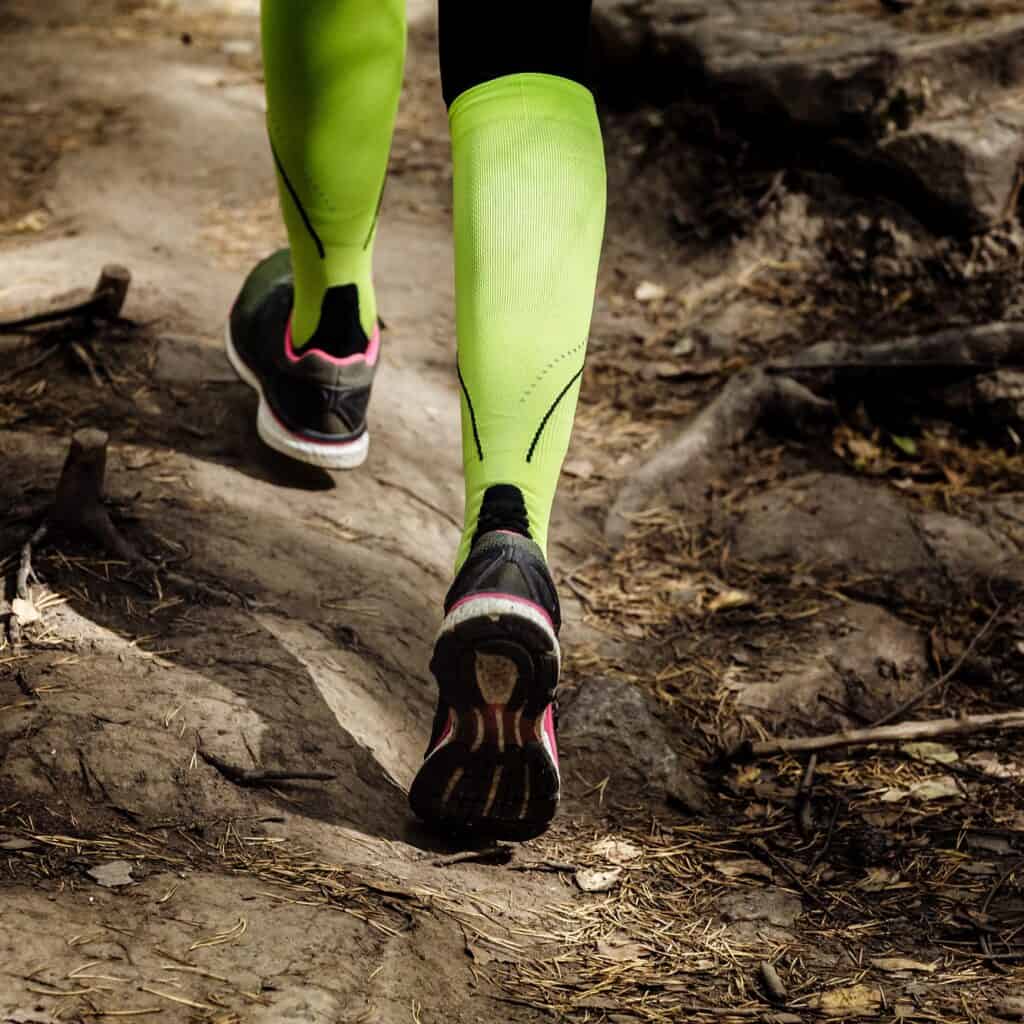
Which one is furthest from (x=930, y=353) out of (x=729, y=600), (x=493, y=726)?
(x=493, y=726)

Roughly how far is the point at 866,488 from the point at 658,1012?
176 cm

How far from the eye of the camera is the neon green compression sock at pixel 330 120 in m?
1.88

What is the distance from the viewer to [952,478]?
283 centimetres

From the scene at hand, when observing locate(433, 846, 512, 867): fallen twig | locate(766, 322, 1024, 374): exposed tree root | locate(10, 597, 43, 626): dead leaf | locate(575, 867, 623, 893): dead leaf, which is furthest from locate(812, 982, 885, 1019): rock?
locate(766, 322, 1024, 374): exposed tree root

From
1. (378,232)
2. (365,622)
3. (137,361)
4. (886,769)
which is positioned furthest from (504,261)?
(378,232)

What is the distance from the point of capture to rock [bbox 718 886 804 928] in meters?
1.60

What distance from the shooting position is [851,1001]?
4.49 feet

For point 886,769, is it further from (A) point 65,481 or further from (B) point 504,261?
(A) point 65,481

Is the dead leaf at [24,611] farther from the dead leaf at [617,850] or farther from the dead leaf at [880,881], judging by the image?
the dead leaf at [880,881]

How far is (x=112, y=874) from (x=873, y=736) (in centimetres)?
128

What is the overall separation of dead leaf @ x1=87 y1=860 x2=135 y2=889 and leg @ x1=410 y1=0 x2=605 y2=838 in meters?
0.38

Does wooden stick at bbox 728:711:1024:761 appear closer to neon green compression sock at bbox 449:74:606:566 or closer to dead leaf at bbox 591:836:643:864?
dead leaf at bbox 591:836:643:864

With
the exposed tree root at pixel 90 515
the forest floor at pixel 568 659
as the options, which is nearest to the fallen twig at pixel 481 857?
the forest floor at pixel 568 659

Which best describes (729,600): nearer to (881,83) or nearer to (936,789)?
(936,789)
